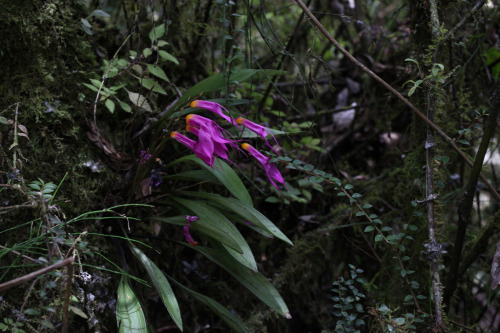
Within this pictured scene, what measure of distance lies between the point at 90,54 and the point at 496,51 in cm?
181

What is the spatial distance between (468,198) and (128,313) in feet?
3.46

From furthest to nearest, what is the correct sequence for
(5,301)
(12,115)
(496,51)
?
(496,51) < (12,115) < (5,301)

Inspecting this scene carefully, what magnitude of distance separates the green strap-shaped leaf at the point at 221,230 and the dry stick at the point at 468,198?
0.65 metres

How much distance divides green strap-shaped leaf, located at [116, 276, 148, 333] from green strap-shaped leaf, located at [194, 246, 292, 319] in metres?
0.30

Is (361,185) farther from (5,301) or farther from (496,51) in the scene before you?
(5,301)

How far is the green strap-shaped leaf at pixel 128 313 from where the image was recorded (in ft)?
3.79

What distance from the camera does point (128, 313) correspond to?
47.2 inches

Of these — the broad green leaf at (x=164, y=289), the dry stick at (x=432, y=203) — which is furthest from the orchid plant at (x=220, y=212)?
the dry stick at (x=432, y=203)

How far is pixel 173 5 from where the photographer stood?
1.87m

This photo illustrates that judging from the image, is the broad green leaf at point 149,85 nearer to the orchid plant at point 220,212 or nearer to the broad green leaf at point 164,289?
the orchid plant at point 220,212

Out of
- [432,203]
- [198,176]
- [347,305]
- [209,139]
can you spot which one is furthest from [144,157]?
[432,203]

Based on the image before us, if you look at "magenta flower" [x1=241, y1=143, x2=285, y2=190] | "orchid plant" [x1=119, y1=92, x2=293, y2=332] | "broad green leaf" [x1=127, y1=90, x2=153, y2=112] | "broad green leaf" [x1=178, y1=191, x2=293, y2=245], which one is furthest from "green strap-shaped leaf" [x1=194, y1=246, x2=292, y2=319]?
"broad green leaf" [x1=127, y1=90, x2=153, y2=112]

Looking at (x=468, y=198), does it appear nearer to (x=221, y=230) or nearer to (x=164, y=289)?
(x=221, y=230)

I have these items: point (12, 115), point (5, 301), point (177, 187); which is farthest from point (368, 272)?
point (12, 115)
